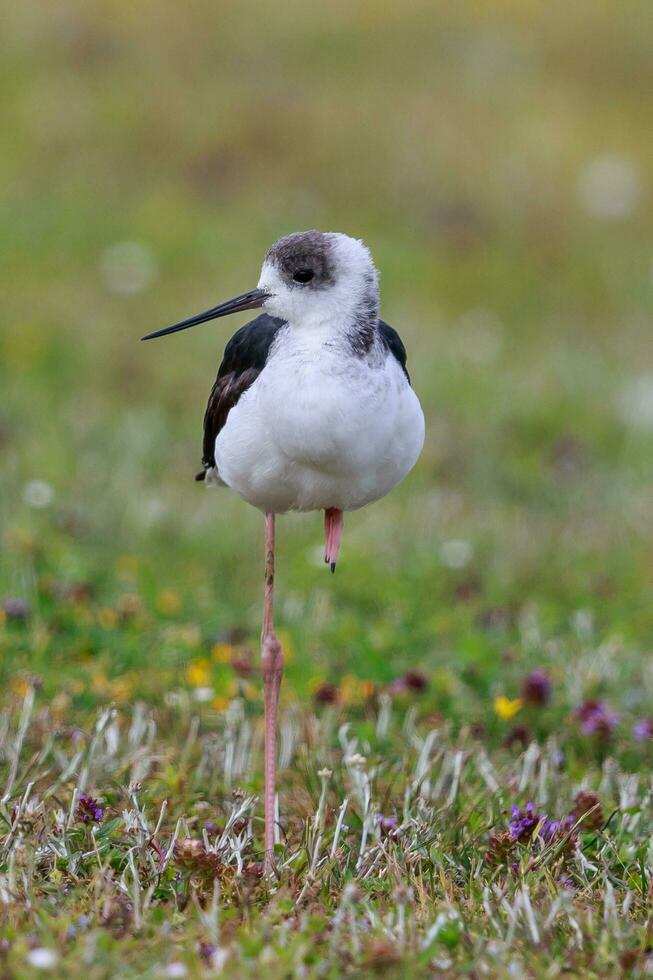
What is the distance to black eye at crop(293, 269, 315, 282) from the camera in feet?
12.3

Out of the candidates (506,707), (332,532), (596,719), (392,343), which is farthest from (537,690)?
(392,343)

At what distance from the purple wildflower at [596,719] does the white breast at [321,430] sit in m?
1.71

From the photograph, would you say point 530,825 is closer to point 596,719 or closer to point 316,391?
point 596,719

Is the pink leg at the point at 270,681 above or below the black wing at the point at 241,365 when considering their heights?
below

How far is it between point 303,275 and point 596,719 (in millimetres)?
2352

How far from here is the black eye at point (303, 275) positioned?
3739 mm

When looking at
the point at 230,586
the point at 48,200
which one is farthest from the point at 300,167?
the point at 230,586

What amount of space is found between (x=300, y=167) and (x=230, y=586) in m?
7.63

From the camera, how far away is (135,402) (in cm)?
932

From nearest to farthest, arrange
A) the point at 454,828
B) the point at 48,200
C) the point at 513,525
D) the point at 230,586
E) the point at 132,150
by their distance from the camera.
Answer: the point at 454,828 → the point at 230,586 → the point at 513,525 → the point at 48,200 → the point at 132,150

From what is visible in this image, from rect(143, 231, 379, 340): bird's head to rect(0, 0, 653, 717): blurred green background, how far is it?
7.19ft

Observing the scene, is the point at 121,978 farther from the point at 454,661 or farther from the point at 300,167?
the point at 300,167

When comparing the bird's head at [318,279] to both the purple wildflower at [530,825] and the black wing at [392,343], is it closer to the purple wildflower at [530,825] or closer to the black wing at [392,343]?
the black wing at [392,343]

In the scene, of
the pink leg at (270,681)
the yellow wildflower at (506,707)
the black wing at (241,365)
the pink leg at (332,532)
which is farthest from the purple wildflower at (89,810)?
the yellow wildflower at (506,707)
